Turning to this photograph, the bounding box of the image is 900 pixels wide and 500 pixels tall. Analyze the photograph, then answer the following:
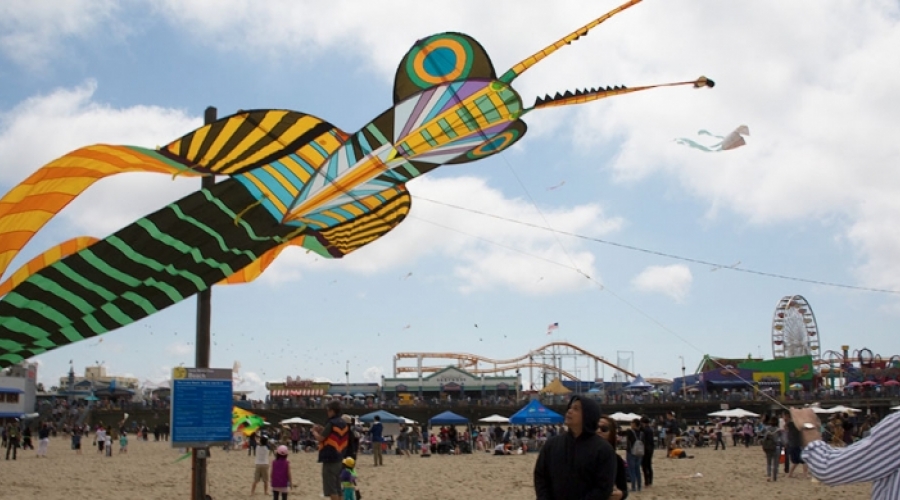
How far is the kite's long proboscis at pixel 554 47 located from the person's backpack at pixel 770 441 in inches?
423

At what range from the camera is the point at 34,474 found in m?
19.4

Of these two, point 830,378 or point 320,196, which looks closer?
point 320,196

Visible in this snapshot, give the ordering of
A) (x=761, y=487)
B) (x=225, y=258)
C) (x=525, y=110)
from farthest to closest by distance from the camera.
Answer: (x=761, y=487) < (x=225, y=258) < (x=525, y=110)

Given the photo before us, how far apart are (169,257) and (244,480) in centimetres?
1075

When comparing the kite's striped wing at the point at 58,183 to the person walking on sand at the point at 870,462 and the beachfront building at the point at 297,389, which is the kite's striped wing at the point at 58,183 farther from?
the beachfront building at the point at 297,389

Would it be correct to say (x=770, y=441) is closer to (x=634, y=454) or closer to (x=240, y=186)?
(x=634, y=454)

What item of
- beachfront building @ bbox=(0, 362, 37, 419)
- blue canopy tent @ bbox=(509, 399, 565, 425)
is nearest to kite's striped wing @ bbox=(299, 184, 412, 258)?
blue canopy tent @ bbox=(509, 399, 565, 425)

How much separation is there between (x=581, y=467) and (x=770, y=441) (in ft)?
40.0

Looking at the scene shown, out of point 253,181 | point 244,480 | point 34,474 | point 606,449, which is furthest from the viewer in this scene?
point 34,474

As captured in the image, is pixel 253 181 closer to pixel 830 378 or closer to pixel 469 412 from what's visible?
pixel 469 412

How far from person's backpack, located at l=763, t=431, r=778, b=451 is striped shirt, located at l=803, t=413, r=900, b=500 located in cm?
1299

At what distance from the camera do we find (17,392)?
63.1 meters

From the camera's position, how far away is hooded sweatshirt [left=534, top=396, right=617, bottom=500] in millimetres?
3990

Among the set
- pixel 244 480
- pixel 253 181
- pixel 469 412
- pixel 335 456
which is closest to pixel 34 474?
pixel 244 480
